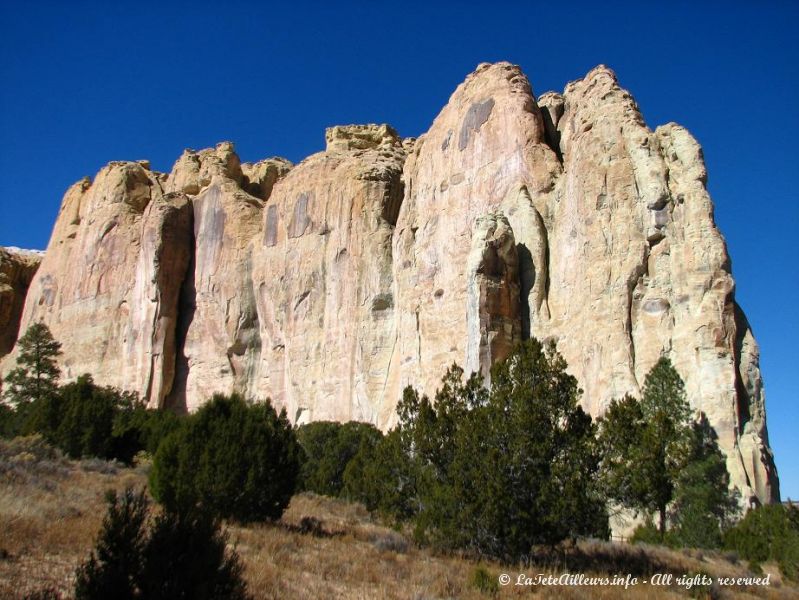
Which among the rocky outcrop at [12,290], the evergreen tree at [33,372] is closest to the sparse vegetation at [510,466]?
the evergreen tree at [33,372]

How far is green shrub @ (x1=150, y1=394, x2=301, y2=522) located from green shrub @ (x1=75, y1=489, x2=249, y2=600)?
6.82m

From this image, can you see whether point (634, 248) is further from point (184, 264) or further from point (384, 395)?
point (184, 264)

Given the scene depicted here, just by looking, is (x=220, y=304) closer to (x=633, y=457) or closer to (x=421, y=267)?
(x=421, y=267)

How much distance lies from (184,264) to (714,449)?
4386 cm

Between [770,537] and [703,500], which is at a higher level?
[703,500]

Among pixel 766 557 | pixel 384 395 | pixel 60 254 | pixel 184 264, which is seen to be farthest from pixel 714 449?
pixel 60 254

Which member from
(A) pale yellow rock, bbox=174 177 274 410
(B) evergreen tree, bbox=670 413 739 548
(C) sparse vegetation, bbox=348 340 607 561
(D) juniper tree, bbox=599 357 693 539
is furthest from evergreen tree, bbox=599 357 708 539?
(A) pale yellow rock, bbox=174 177 274 410

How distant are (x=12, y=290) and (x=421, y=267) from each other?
52.6m

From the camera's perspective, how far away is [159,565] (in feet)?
21.9

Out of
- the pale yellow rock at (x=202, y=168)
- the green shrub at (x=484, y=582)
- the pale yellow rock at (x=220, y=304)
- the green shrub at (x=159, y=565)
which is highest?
the pale yellow rock at (x=202, y=168)

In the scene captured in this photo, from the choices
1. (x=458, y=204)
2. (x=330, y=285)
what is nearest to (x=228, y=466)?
(x=458, y=204)

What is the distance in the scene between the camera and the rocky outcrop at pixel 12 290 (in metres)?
69.6

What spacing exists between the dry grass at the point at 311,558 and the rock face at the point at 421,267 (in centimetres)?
1000

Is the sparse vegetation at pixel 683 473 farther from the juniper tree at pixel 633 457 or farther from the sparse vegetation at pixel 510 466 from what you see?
the sparse vegetation at pixel 510 466
